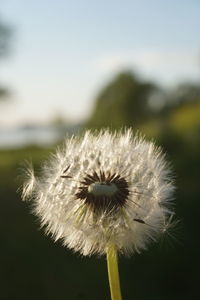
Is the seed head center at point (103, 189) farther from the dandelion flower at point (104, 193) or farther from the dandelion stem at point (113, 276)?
the dandelion stem at point (113, 276)

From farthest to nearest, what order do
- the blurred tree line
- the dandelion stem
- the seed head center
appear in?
the blurred tree line → the seed head center → the dandelion stem

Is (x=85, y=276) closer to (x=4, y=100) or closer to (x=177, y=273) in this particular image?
(x=177, y=273)

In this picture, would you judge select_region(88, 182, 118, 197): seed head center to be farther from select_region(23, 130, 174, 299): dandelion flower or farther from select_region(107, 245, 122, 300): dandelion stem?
select_region(107, 245, 122, 300): dandelion stem

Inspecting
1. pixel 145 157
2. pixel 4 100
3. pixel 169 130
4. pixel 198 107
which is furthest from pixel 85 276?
Result: pixel 198 107

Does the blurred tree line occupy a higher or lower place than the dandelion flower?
higher

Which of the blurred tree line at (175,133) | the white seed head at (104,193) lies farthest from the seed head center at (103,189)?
the blurred tree line at (175,133)

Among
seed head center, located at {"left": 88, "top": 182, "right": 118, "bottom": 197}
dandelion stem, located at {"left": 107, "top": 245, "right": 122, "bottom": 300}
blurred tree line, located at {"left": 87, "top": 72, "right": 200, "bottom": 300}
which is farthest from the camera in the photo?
blurred tree line, located at {"left": 87, "top": 72, "right": 200, "bottom": 300}

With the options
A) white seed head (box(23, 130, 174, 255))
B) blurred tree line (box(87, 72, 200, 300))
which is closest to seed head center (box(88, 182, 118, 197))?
white seed head (box(23, 130, 174, 255))
